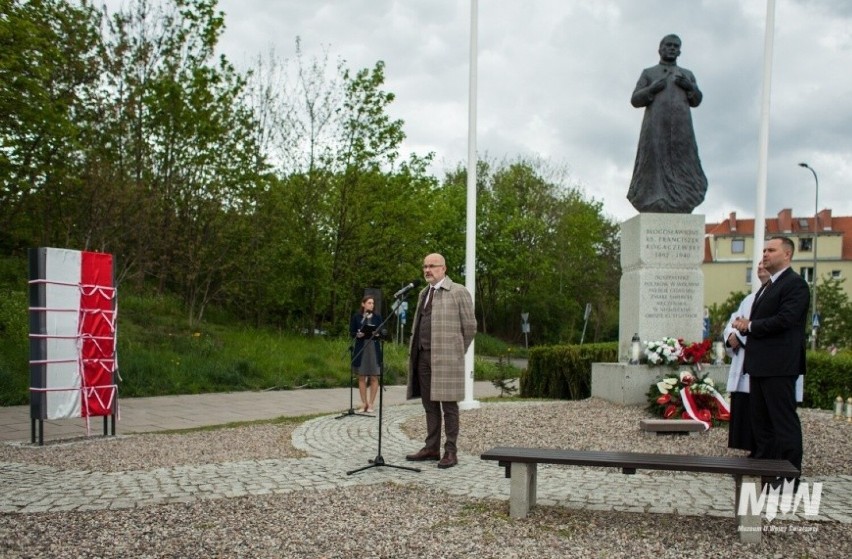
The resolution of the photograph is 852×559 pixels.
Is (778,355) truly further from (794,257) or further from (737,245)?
(737,245)

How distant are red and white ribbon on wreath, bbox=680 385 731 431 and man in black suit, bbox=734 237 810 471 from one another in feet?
9.51

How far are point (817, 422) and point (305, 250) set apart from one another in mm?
16269

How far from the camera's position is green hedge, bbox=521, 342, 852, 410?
12070mm

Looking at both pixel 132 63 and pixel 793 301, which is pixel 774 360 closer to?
pixel 793 301

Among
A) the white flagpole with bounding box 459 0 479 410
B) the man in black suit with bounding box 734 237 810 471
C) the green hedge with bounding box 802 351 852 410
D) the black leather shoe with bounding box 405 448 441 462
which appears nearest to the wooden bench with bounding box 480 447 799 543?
the man in black suit with bounding box 734 237 810 471

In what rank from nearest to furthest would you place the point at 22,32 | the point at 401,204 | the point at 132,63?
1. the point at 22,32
2. the point at 132,63
3. the point at 401,204

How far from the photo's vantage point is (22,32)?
1268 centimetres

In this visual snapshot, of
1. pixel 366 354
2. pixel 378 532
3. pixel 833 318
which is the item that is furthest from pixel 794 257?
pixel 378 532

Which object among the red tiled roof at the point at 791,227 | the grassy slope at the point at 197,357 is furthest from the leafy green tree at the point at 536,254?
the red tiled roof at the point at 791,227

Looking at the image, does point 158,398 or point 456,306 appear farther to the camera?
point 158,398

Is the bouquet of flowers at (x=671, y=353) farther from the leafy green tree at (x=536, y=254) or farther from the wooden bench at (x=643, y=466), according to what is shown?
the leafy green tree at (x=536, y=254)

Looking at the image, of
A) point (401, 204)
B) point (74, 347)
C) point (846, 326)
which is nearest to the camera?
point (74, 347)

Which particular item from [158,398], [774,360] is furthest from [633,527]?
[158,398]

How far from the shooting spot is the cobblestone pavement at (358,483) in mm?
5551
